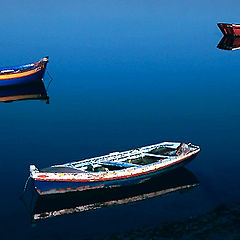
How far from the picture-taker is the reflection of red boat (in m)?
121

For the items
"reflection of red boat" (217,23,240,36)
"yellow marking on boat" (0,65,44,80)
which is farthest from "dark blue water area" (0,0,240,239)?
"yellow marking on boat" (0,65,44,80)

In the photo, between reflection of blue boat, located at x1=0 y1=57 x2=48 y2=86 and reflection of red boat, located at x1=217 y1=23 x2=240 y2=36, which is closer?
→ reflection of blue boat, located at x1=0 y1=57 x2=48 y2=86

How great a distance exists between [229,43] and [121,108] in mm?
52782

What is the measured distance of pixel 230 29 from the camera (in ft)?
398

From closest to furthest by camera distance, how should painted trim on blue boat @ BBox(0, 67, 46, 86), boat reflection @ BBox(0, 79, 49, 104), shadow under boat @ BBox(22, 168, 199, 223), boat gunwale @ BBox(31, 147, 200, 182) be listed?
shadow under boat @ BBox(22, 168, 199, 223)
boat gunwale @ BBox(31, 147, 200, 182)
boat reflection @ BBox(0, 79, 49, 104)
painted trim on blue boat @ BBox(0, 67, 46, 86)

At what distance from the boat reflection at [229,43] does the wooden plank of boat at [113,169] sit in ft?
205

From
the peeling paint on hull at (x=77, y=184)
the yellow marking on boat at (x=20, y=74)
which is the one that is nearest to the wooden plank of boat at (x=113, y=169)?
the peeling paint on hull at (x=77, y=184)

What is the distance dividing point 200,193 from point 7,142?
24832 mm

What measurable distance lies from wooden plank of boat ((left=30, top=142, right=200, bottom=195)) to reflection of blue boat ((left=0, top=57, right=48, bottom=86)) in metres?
41.6

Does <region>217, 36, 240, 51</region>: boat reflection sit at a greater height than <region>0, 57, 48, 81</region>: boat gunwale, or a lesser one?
greater

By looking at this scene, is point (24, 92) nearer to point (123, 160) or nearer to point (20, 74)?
point (20, 74)

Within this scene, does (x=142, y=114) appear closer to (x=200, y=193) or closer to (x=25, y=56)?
(x=200, y=193)

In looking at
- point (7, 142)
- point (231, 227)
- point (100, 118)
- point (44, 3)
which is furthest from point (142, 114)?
point (44, 3)

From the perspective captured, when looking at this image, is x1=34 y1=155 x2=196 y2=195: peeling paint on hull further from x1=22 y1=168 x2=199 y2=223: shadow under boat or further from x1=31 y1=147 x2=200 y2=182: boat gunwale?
x1=22 y1=168 x2=199 y2=223: shadow under boat
